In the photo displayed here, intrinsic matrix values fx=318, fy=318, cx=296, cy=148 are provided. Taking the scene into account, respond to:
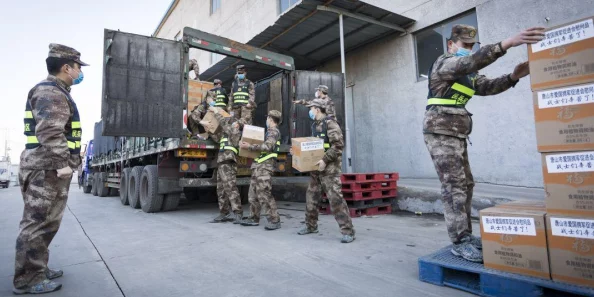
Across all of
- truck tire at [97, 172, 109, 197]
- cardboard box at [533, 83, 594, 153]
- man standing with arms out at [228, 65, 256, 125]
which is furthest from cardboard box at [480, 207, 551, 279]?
truck tire at [97, 172, 109, 197]

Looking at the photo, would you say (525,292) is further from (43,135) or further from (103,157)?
(103,157)

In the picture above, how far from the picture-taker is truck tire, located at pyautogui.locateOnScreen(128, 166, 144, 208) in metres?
6.96

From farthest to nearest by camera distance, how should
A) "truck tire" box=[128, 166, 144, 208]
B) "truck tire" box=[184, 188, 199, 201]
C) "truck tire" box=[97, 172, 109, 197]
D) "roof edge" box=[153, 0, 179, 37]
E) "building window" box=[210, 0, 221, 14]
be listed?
"roof edge" box=[153, 0, 179, 37] → "building window" box=[210, 0, 221, 14] → "truck tire" box=[97, 172, 109, 197] → "truck tire" box=[184, 188, 199, 201] → "truck tire" box=[128, 166, 144, 208]

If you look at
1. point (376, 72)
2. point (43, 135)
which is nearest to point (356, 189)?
point (43, 135)

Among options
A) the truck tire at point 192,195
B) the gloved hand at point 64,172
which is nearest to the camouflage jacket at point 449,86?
the gloved hand at point 64,172

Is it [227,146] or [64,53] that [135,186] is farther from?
[64,53]

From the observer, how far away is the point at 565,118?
2.00 m

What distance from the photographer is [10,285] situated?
2.64 m

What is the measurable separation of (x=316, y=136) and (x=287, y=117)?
2990 mm

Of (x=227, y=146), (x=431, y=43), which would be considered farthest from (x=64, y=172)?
(x=431, y=43)

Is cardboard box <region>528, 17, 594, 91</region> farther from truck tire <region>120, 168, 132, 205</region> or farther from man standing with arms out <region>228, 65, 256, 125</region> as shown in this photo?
truck tire <region>120, 168, 132, 205</region>

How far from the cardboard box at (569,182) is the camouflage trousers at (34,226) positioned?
3.59 m

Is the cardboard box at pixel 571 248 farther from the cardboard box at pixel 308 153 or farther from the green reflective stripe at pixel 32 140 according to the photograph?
the green reflective stripe at pixel 32 140

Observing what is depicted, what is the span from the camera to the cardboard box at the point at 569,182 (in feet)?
6.17
